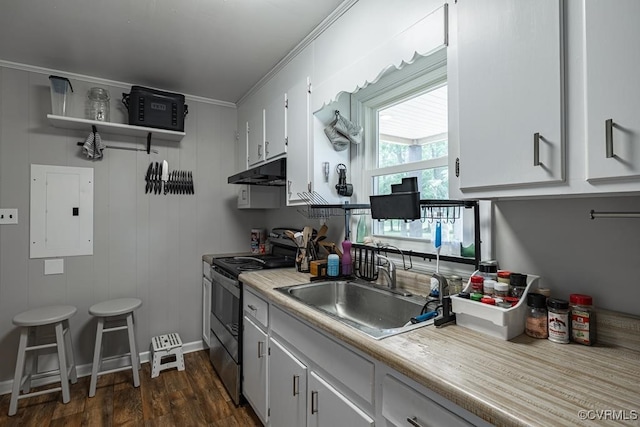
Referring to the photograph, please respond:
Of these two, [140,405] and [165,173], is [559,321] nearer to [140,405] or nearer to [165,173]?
[140,405]

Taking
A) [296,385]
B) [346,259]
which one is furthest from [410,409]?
[346,259]

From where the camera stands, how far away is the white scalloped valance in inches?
45.2

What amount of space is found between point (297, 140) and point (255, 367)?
56.0 inches

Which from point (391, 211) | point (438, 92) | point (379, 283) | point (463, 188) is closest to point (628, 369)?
point (463, 188)

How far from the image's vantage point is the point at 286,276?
6.56 ft

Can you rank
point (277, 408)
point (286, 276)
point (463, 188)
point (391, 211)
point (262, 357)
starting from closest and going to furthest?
point (463, 188) < point (391, 211) < point (277, 408) < point (262, 357) < point (286, 276)

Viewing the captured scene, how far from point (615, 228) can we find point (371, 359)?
0.85 meters

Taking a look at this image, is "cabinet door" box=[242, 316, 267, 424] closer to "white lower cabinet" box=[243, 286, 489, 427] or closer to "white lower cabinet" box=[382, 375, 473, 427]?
"white lower cabinet" box=[243, 286, 489, 427]

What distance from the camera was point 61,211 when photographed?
97.1 inches

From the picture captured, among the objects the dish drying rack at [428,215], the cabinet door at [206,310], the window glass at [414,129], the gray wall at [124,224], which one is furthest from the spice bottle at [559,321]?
the gray wall at [124,224]

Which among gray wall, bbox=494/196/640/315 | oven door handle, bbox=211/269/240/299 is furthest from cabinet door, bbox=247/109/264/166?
gray wall, bbox=494/196/640/315

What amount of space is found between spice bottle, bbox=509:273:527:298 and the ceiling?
1.58m

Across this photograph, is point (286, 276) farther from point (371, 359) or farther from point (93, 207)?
point (93, 207)

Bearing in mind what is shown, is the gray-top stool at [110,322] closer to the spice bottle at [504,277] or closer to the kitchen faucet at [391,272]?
the kitchen faucet at [391,272]
